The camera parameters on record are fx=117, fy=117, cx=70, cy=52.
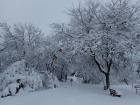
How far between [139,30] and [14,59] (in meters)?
15.9

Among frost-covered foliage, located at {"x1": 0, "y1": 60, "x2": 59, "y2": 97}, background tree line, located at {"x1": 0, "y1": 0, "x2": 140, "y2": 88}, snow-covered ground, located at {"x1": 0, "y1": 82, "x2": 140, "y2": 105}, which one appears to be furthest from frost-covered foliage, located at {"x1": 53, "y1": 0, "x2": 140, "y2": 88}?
frost-covered foliage, located at {"x1": 0, "y1": 60, "x2": 59, "y2": 97}

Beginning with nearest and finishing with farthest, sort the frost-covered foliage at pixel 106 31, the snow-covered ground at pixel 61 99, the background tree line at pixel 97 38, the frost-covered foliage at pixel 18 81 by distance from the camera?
the snow-covered ground at pixel 61 99 < the frost-covered foliage at pixel 18 81 < the frost-covered foliage at pixel 106 31 < the background tree line at pixel 97 38

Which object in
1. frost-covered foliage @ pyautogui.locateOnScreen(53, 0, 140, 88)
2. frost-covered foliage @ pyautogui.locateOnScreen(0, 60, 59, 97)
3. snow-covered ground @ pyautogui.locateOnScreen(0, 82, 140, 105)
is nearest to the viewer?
snow-covered ground @ pyautogui.locateOnScreen(0, 82, 140, 105)

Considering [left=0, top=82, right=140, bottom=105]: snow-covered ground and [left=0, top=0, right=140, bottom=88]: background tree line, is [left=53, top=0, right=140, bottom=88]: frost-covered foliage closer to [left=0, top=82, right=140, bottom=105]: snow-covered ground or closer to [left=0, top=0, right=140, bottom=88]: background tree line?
[left=0, top=0, right=140, bottom=88]: background tree line

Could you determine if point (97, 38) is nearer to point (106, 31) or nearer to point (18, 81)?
point (106, 31)

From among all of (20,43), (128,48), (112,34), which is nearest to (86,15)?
(112,34)

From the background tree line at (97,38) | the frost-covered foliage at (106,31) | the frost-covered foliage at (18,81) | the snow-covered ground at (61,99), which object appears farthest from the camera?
the background tree line at (97,38)

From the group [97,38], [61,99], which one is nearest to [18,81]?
[61,99]

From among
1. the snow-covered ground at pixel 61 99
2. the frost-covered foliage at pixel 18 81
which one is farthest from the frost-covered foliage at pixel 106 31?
the frost-covered foliage at pixel 18 81

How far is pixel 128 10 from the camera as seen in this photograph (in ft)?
36.8

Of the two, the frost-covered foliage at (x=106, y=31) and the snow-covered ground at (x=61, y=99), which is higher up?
the frost-covered foliage at (x=106, y=31)

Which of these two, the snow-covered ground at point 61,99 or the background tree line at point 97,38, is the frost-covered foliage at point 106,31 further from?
the snow-covered ground at point 61,99

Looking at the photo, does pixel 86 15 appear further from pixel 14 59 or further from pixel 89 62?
pixel 14 59

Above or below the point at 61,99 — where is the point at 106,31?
above
